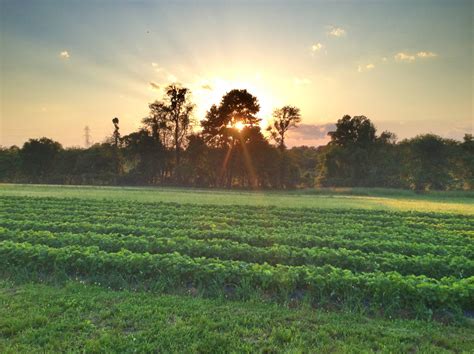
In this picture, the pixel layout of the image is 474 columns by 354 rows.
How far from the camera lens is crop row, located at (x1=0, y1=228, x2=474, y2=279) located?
8.23 metres

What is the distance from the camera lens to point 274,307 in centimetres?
629

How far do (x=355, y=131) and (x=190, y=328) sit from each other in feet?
222

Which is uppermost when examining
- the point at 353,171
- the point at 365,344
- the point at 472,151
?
the point at 472,151

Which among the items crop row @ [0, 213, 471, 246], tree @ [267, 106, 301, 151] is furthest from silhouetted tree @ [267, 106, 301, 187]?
crop row @ [0, 213, 471, 246]

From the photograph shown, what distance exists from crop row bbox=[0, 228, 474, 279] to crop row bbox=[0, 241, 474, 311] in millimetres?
1186

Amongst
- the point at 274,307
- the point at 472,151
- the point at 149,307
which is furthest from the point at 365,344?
the point at 472,151

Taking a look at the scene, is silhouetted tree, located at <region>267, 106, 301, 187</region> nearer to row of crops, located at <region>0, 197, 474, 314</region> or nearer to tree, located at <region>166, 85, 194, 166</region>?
tree, located at <region>166, 85, 194, 166</region>

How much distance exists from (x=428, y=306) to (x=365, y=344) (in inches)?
84.0

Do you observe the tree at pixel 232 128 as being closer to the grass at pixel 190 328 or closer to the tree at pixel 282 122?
the tree at pixel 282 122

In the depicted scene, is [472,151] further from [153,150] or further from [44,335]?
[44,335]

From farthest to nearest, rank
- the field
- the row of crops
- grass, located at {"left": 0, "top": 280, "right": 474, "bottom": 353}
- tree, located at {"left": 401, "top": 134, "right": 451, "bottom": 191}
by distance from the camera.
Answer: tree, located at {"left": 401, "top": 134, "right": 451, "bottom": 191}
the row of crops
the field
grass, located at {"left": 0, "top": 280, "right": 474, "bottom": 353}

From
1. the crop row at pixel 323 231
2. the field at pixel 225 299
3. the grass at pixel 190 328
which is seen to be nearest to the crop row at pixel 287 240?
the field at pixel 225 299

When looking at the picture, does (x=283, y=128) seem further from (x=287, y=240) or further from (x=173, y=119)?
(x=287, y=240)

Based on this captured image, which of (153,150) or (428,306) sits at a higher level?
(153,150)
